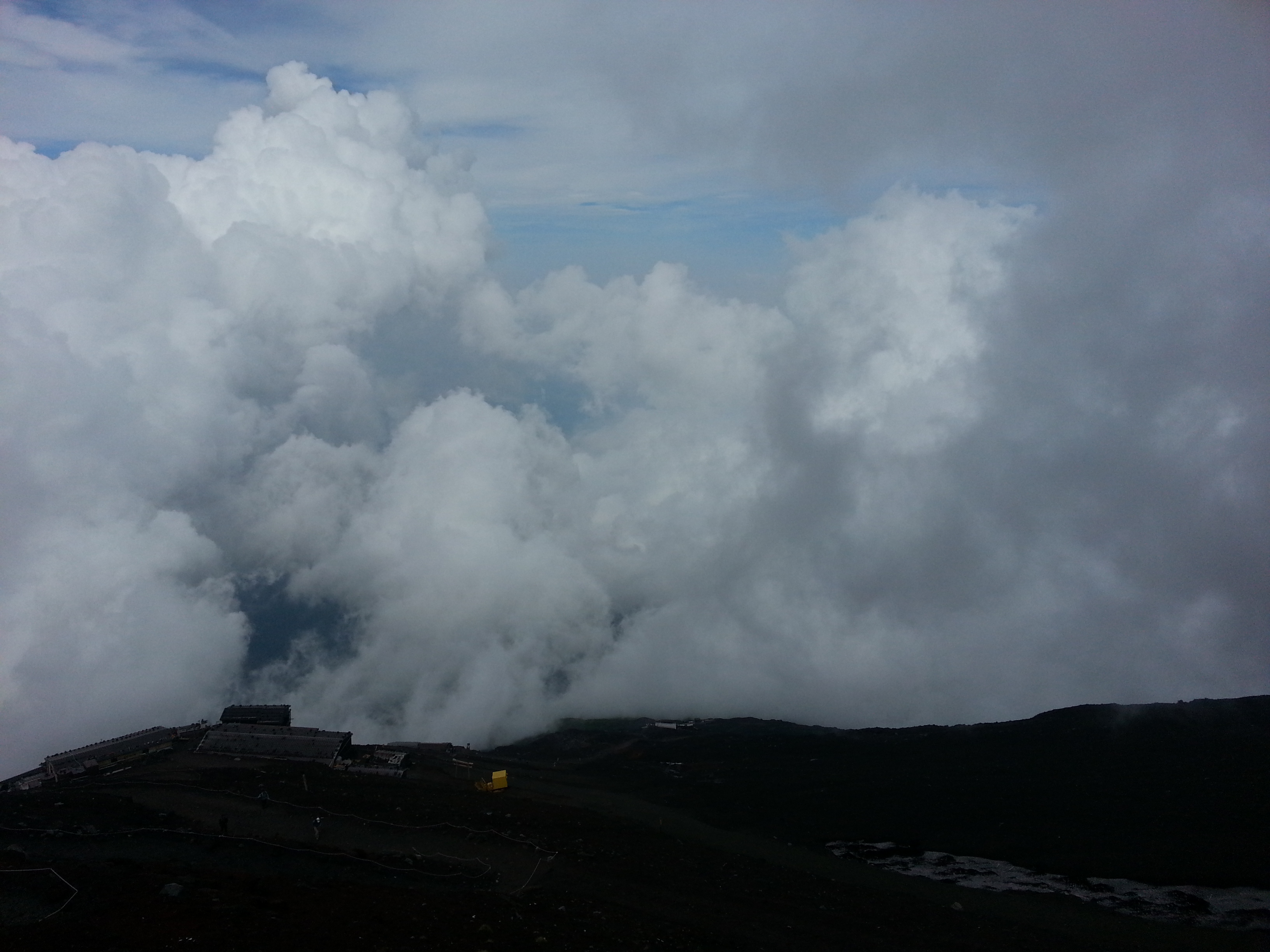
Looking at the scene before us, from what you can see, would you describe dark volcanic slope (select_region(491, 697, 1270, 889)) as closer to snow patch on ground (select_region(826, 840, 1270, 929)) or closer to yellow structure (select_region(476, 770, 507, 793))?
snow patch on ground (select_region(826, 840, 1270, 929))

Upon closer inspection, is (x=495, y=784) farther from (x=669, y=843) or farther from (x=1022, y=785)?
(x=1022, y=785)

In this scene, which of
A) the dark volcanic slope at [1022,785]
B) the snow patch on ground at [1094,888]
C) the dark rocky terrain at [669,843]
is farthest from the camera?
the dark volcanic slope at [1022,785]

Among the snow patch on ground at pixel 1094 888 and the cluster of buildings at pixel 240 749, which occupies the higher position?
the cluster of buildings at pixel 240 749

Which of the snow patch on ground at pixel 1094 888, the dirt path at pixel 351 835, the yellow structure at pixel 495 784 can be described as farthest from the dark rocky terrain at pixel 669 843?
the yellow structure at pixel 495 784

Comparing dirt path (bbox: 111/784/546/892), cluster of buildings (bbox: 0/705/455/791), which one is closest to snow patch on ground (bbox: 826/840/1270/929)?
dirt path (bbox: 111/784/546/892)

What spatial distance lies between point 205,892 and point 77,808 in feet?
55.2

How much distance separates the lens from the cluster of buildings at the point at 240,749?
Answer: 190ft

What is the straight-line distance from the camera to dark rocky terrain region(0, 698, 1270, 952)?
28828mm

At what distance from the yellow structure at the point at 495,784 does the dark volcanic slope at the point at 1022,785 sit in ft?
33.5

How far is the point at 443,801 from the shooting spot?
160ft

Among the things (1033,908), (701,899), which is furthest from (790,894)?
(1033,908)

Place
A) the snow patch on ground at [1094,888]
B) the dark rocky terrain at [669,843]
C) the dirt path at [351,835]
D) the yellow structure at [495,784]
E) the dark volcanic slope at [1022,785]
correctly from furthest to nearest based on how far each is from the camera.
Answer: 1. the yellow structure at [495,784]
2. the dark volcanic slope at [1022,785]
3. the snow patch on ground at [1094,888]
4. the dirt path at [351,835]
5. the dark rocky terrain at [669,843]

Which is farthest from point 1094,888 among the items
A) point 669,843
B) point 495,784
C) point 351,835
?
point 351,835

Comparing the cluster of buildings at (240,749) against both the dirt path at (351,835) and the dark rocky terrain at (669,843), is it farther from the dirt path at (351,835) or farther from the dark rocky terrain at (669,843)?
the dirt path at (351,835)
